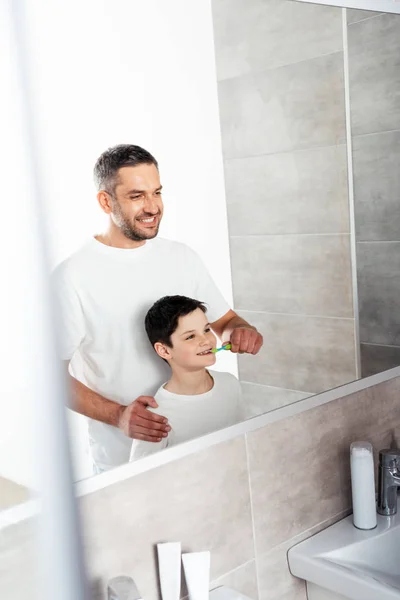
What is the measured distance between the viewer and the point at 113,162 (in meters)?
0.92

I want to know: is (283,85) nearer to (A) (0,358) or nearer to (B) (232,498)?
(B) (232,498)

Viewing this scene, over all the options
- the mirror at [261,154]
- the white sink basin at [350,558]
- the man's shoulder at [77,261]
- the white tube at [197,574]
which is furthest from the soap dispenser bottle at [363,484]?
the man's shoulder at [77,261]

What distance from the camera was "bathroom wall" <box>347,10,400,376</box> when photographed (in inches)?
51.0

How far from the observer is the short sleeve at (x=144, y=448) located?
0.99m

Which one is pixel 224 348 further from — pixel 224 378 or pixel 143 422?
pixel 143 422

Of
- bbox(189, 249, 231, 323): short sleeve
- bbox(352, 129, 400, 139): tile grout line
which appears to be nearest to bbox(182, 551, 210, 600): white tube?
bbox(189, 249, 231, 323): short sleeve

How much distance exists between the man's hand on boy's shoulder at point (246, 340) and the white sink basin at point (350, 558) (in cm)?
40

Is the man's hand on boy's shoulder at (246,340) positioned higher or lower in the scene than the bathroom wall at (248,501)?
higher

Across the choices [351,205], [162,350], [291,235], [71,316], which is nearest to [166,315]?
[162,350]

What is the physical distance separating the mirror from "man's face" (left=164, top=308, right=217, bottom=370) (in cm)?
4

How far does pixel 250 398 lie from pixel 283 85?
1.77 ft

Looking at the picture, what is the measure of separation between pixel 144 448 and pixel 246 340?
0.26 meters

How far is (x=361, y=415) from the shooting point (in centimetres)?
138

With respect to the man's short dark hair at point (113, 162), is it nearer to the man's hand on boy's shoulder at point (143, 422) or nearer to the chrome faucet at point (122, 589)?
the man's hand on boy's shoulder at point (143, 422)
